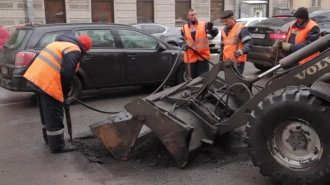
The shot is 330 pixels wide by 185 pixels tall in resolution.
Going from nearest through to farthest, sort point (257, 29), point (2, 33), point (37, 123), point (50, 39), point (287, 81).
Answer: point (287, 81) → point (37, 123) → point (50, 39) → point (257, 29) → point (2, 33)

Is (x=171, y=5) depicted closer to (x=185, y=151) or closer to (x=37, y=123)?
(x=37, y=123)

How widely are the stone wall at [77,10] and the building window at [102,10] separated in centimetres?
38

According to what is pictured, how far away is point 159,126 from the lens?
4238 millimetres

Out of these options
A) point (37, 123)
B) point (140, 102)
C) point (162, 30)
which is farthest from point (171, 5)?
point (140, 102)

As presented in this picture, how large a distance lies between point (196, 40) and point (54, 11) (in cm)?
1466

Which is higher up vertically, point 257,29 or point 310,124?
point 257,29

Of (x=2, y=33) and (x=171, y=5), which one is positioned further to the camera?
(x=171, y=5)

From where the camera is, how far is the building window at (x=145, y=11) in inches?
863

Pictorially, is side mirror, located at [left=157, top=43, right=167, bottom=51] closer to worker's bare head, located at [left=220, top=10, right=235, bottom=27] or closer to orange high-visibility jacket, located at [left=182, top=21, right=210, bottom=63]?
orange high-visibility jacket, located at [left=182, top=21, right=210, bottom=63]

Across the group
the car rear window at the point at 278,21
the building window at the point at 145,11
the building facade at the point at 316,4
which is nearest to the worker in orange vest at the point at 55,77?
the car rear window at the point at 278,21

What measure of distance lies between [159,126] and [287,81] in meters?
1.35

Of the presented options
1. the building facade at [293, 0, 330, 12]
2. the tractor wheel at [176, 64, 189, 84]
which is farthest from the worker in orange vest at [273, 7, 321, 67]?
the building facade at [293, 0, 330, 12]

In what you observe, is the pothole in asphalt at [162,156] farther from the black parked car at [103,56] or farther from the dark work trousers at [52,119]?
the black parked car at [103,56]

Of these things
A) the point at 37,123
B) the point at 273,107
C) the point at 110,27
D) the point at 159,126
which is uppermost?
the point at 110,27
